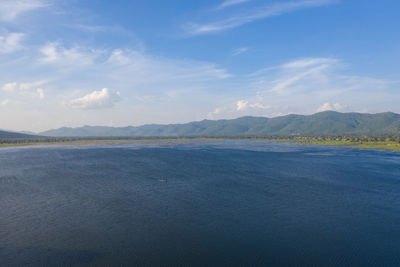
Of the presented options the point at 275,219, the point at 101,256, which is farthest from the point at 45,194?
the point at 275,219

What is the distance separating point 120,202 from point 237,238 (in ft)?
73.5

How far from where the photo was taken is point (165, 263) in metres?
23.9

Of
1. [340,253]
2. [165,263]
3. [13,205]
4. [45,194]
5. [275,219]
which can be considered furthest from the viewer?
[45,194]

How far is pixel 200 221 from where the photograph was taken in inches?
1332

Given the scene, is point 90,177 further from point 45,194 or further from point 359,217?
point 359,217

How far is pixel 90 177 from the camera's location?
62969 millimetres

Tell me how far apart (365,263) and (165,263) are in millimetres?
19498

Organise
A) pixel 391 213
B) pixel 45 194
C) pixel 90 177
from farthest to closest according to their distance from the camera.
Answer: pixel 90 177, pixel 45 194, pixel 391 213

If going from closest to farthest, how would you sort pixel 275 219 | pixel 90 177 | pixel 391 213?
pixel 275 219
pixel 391 213
pixel 90 177

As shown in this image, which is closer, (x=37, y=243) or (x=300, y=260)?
(x=300, y=260)

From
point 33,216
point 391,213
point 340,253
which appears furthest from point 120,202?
point 391,213

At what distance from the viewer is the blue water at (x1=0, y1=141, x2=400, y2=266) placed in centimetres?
2511

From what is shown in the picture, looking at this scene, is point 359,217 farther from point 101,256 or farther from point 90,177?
point 90,177

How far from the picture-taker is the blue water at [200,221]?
25.1 m
